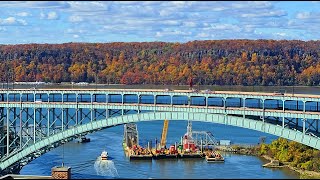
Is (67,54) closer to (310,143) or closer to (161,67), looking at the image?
(161,67)

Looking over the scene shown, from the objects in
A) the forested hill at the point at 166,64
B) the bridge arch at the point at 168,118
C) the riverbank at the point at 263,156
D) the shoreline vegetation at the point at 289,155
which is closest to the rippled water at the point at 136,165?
the riverbank at the point at 263,156

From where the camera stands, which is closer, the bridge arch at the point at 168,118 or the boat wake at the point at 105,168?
the bridge arch at the point at 168,118

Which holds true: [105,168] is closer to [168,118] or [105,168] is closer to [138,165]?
[138,165]

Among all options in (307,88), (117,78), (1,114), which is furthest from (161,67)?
(1,114)

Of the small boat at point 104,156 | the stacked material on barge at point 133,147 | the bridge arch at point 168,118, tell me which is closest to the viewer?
the bridge arch at point 168,118

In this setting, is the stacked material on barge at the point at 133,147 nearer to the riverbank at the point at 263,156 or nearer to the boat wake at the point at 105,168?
the boat wake at the point at 105,168

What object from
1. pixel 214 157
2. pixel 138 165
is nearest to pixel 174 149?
pixel 214 157

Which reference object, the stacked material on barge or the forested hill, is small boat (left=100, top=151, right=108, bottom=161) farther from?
the forested hill
